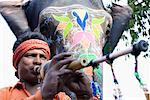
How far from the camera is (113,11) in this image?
4312 mm

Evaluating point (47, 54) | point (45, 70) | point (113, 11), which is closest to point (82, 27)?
point (113, 11)

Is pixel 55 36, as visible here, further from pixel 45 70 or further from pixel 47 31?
pixel 45 70

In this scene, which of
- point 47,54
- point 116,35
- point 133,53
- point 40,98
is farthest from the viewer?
point 116,35

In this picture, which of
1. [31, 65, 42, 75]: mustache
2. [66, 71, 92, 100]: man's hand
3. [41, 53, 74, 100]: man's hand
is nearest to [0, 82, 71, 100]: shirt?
[31, 65, 42, 75]: mustache

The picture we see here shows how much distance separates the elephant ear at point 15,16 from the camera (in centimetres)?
403

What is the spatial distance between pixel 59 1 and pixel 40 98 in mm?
1560

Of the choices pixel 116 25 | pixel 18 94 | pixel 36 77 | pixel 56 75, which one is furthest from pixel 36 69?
pixel 116 25

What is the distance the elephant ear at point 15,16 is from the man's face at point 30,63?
35.7 inches

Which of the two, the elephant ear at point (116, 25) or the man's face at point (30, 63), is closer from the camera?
the man's face at point (30, 63)

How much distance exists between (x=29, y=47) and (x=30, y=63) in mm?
88

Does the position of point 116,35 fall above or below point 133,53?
below

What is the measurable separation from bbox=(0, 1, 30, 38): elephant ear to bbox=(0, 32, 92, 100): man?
0.78 meters

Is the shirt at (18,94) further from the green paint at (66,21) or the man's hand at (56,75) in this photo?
the green paint at (66,21)

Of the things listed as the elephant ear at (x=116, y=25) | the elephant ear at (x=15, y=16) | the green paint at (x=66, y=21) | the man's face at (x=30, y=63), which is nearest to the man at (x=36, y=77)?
the man's face at (x=30, y=63)
